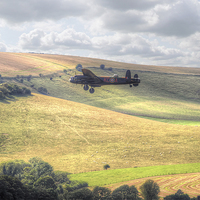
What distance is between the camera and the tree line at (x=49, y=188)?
38.5 m

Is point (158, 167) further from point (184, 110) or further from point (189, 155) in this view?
point (184, 110)

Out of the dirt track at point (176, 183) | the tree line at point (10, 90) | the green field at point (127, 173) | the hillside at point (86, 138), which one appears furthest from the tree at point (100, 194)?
the tree line at point (10, 90)

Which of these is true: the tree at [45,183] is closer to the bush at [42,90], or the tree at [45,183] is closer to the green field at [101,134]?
the green field at [101,134]

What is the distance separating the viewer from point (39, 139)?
79250 millimetres

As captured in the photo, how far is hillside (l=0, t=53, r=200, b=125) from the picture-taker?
127 metres

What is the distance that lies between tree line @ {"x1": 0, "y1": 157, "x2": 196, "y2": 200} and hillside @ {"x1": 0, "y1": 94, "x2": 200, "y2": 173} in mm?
8325

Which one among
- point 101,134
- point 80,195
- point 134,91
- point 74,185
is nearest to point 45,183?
point 74,185

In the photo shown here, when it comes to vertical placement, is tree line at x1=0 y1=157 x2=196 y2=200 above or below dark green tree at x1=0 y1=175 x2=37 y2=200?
below

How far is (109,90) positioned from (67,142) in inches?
3492

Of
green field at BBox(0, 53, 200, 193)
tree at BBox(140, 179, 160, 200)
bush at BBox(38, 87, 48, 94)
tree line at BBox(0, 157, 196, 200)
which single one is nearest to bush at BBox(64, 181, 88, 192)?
tree line at BBox(0, 157, 196, 200)

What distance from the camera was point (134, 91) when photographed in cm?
16588

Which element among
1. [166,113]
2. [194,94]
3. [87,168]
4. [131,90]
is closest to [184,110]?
[166,113]

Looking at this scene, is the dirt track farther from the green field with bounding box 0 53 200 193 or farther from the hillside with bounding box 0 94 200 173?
the hillside with bounding box 0 94 200 173

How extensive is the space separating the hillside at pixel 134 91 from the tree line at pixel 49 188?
72.5 metres
